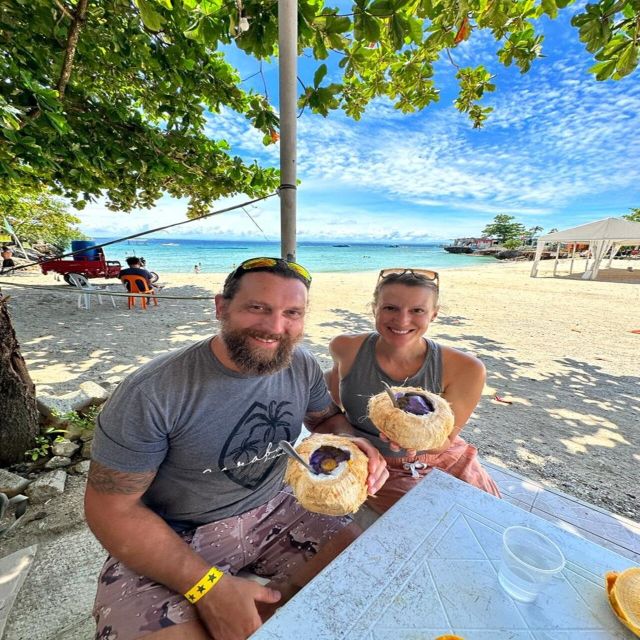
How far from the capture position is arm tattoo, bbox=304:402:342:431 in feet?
6.59

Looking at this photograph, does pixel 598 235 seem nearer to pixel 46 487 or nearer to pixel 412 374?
pixel 412 374

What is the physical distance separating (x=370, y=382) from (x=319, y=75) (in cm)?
214

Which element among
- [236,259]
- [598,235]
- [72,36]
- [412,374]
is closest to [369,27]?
[412,374]

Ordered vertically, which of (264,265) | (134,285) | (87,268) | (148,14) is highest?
(148,14)

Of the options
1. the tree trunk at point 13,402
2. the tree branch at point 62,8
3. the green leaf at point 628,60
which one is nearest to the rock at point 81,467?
the tree trunk at point 13,402

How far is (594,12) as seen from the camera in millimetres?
1474

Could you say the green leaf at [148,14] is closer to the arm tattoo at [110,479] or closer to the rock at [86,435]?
the arm tattoo at [110,479]

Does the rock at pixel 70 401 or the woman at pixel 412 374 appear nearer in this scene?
the woman at pixel 412 374

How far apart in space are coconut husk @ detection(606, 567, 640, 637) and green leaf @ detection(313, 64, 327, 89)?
285 cm

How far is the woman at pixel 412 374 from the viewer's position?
1.96 meters

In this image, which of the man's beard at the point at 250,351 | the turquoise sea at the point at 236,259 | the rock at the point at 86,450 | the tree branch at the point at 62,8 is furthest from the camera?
the turquoise sea at the point at 236,259

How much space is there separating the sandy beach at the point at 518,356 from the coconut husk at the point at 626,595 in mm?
1609

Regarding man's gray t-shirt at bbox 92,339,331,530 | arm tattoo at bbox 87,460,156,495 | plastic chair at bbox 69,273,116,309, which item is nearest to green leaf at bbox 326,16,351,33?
man's gray t-shirt at bbox 92,339,331,530

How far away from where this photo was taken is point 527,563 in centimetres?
105
